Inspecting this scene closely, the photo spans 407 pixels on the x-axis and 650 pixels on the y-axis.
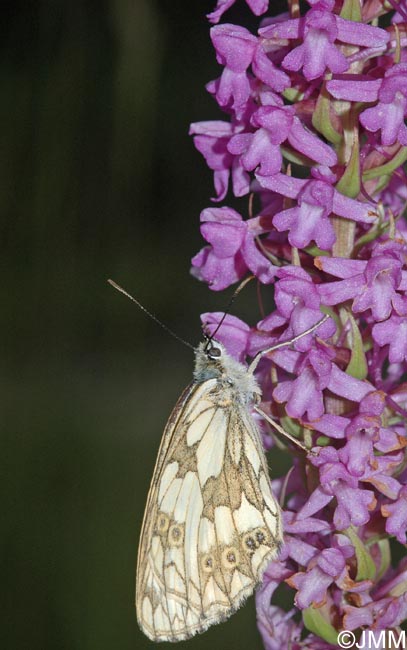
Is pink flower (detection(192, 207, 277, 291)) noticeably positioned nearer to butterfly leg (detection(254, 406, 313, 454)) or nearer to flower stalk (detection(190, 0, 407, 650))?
flower stalk (detection(190, 0, 407, 650))

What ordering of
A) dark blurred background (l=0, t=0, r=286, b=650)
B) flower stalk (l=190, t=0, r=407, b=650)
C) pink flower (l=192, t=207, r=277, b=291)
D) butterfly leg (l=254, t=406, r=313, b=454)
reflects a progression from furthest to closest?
dark blurred background (l=0, t=0, r=286, b=650) → pink flower (l=192, t=207, r=277, b=291) → butterfly leg (l=254, t=406, r=313, b=454) → flower stalk (l=190, t=0, r=407, b=650)

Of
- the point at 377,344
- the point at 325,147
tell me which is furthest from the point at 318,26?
the point at 377,344

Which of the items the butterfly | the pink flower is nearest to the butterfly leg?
the butterfly

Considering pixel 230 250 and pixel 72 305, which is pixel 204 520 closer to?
pixel 230 250

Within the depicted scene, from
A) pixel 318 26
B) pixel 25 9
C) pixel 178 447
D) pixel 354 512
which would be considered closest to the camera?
pixel 318 26

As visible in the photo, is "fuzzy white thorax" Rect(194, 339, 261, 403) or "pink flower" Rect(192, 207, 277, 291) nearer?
"pink flower" Rect(192, 207, 277, 291)

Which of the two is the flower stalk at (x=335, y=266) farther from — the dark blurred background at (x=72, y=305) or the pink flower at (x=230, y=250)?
the dark blurred background at (x=72, y=305)

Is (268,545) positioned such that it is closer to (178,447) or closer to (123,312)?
(178,447)

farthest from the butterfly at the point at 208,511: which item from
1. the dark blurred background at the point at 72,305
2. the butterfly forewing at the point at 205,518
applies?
the dark blurred background at the point at 72,305
